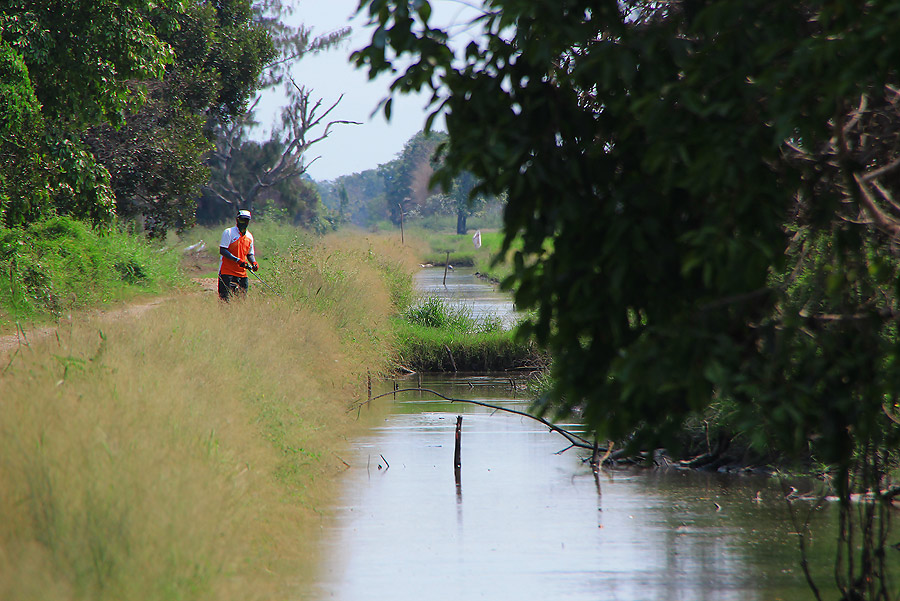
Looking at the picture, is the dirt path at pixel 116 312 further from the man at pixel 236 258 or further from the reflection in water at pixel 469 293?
the reflection in water at pixel 469 293

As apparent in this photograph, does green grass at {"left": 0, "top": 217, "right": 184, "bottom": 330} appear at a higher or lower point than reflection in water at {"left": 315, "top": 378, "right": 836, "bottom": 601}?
higher

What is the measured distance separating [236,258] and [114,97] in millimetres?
2568

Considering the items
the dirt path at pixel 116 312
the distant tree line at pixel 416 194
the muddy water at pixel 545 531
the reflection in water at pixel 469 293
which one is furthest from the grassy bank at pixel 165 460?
the distant tree line at pixel 416 194

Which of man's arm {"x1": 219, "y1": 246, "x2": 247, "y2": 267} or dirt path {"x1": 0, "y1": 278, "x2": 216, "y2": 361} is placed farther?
man's arm {"x1": 219, "y1": 246, "x2": 247, "y2": 267}

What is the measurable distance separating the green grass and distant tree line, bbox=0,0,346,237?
2.61ft

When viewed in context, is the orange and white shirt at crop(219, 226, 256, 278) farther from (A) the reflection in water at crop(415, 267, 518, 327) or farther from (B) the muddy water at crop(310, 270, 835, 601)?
(A) the reflection in water at crop(415, 267, 518, 327)

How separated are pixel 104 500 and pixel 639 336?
286 cm

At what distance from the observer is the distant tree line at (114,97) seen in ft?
42.0

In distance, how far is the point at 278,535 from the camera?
24.6 feet

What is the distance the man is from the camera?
14.2m

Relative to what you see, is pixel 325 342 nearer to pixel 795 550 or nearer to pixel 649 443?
pixel 795 550

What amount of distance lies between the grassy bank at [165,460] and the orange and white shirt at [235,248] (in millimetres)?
2003

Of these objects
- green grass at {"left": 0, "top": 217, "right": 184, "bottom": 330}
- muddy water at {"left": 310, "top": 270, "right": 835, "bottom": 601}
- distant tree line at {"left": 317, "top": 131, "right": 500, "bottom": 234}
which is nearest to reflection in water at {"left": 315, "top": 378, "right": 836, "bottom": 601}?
muddy water at {"left": 310, "top": 270, "right": 835, "bottom": 601}

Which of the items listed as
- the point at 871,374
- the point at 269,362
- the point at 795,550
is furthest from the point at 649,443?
the point at 269,362
